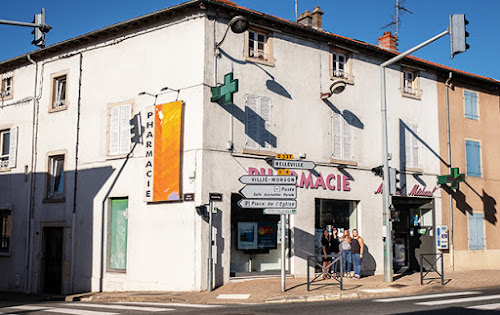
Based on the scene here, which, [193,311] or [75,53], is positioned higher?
[75,53]

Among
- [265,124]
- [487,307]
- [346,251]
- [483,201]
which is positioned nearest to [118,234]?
[265,124]

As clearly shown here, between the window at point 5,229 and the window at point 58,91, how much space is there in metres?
4.48

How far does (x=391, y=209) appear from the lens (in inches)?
632

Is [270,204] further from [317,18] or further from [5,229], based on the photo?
[5,229]

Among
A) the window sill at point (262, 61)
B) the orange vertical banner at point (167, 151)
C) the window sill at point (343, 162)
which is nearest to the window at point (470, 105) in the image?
the window sill at point (343, 162)

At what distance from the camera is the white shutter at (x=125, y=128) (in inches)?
698

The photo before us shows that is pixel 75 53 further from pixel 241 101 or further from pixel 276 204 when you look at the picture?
pixel 276 204

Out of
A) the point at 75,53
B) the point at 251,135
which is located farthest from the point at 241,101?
the point at 75,53

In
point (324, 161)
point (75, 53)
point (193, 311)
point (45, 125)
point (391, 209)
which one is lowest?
point (193, 311)

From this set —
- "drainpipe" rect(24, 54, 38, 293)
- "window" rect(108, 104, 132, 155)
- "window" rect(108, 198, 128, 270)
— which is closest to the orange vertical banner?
"window" rect(108, 104, 132, 155)

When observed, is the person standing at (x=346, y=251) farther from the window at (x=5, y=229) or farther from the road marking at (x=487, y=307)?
the window at (x=5, y=229)

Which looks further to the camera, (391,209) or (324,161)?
(324,161)

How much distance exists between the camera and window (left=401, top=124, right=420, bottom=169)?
67.1 feet

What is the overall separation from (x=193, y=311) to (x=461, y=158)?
583 inches
